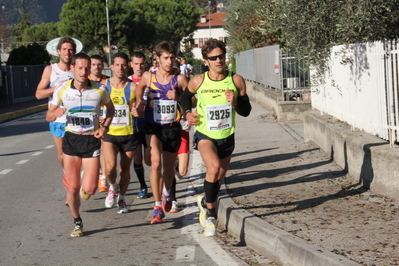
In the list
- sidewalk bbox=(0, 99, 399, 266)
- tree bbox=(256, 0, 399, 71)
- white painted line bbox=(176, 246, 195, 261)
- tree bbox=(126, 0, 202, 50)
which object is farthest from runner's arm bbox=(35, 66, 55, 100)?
tree bbox=(126, 0, 202, 50)

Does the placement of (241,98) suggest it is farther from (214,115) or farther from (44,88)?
(44,88)

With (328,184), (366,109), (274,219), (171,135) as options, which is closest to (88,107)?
(171,135)

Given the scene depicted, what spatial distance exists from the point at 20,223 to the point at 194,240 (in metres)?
2.18

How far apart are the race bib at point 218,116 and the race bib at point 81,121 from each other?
1.21 m

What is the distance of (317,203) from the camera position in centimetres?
768

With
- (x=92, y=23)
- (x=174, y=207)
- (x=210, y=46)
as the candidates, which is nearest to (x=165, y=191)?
(x=174, y=207)

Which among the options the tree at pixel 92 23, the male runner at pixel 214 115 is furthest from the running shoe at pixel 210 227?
the tree at pixel 92 23

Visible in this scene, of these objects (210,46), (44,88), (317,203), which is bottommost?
(317,203)

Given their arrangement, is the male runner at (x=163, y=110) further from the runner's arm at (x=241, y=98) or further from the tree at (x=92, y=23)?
the tree at (x=92, y=23)

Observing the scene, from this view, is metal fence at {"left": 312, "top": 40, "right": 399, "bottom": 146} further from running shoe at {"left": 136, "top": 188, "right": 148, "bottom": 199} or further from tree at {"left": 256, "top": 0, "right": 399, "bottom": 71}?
running shoe at {"left": 136, "top": 188, "right": 148, "bottom": 199}

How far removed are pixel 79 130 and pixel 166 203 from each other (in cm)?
133

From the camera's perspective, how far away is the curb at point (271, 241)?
209 inches

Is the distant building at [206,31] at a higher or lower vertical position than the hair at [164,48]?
higher

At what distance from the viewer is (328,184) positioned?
29.1 ft
